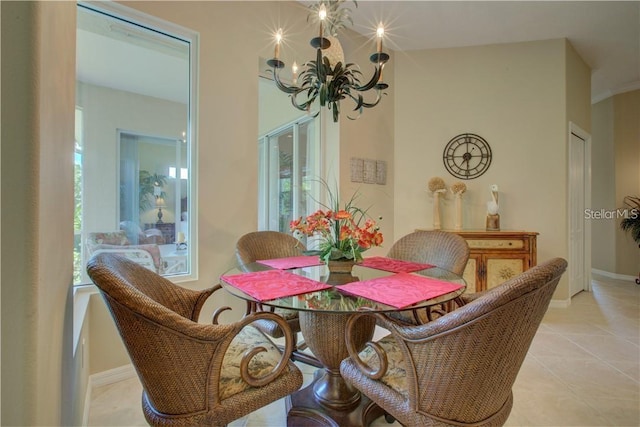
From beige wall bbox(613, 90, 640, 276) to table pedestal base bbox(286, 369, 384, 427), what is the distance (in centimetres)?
582

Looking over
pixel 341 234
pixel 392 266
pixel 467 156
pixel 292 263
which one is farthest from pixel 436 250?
pixel 467 156

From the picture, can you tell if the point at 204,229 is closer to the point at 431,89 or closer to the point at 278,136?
the point at 278,136

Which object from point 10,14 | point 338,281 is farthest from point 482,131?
point 10,14

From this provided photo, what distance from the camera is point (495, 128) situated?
12.1 feet

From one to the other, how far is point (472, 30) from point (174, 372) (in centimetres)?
420

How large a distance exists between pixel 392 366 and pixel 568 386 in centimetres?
164

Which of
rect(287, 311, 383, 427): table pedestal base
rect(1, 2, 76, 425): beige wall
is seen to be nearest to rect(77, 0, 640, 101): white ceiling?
rect(1, 2, 76, 425): beige wall

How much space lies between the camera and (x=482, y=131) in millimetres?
3705

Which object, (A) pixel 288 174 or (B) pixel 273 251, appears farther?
(A) pixel 288 174

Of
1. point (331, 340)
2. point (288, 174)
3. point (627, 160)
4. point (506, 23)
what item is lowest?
point (331, 340)

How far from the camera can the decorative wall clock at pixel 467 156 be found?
3.69 meters

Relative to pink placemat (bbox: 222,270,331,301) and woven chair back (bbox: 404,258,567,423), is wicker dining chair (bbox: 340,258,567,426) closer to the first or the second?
woven chair back (bbox: 404,258,567,423)

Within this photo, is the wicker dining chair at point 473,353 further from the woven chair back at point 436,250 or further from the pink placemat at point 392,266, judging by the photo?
the woven chair back at point 436,250

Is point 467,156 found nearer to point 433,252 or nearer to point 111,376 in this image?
point 433,252
